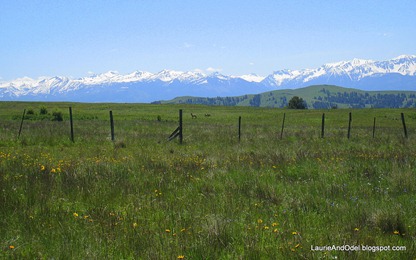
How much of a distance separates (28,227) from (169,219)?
2.30 metres

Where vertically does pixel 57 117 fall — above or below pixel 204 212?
below

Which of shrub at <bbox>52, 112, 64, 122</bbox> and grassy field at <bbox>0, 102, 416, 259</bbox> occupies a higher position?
grassy field at <bbox>0, 102, 416, 259</bbox>

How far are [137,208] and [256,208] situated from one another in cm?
236

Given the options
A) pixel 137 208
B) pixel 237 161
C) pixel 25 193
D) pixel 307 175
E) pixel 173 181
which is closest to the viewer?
pixel 137 208

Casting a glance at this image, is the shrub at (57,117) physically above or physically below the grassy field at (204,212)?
below

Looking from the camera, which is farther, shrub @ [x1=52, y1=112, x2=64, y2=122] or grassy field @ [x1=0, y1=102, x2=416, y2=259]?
shrub @ [x1=52, y1=112, x2=64, y2=122]

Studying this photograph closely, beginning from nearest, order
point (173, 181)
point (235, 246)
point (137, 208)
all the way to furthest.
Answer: point (235, 246) → point (137, 208) → point (173, 181)

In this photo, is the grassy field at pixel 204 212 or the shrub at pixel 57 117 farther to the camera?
the shrub at pixel 57 117

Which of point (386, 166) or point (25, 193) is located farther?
point (386, 166)

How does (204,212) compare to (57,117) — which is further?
(57,117)

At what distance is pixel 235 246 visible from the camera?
15.5ft

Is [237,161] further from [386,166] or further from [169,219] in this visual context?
[169,219]

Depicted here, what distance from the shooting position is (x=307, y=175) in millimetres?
9977

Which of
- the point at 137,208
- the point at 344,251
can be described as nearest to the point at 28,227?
the point at 137,208
